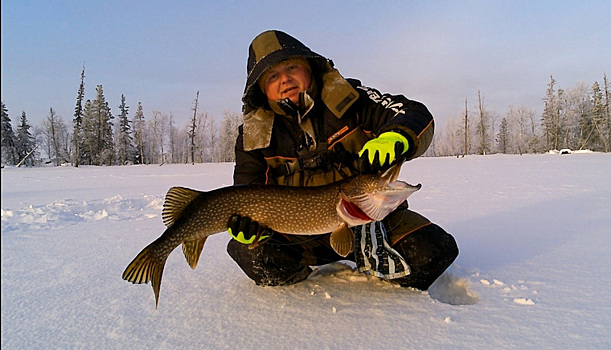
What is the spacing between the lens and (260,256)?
2.44m

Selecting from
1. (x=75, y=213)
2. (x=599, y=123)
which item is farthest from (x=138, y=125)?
(x=599, y=123)

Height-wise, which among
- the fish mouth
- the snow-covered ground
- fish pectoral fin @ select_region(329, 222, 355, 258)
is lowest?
the snow-covered ground

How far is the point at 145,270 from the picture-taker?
78.0 inches

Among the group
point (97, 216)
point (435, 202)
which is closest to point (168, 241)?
point (97, 216)

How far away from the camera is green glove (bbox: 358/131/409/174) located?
6.59 feet

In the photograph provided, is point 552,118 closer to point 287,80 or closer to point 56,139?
point 287,80

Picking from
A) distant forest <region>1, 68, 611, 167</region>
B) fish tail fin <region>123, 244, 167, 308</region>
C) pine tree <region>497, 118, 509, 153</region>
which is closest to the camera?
fish tail fin <region>123, 244, 167, 308</region>

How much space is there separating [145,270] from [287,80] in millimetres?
1719

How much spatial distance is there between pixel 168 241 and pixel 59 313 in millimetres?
681

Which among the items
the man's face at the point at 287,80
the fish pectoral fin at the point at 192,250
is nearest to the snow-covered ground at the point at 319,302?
the fish pectoral fin at the point at 192,250

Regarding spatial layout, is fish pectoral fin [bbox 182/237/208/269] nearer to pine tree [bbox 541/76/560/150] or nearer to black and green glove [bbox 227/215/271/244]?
black and green glove [bbox 227/215/271/244]

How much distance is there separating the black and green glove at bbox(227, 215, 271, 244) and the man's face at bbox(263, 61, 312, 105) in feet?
3.47

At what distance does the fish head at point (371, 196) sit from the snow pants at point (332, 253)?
16.5 inches

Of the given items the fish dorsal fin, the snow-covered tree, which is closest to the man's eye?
the fish dorsal fin
